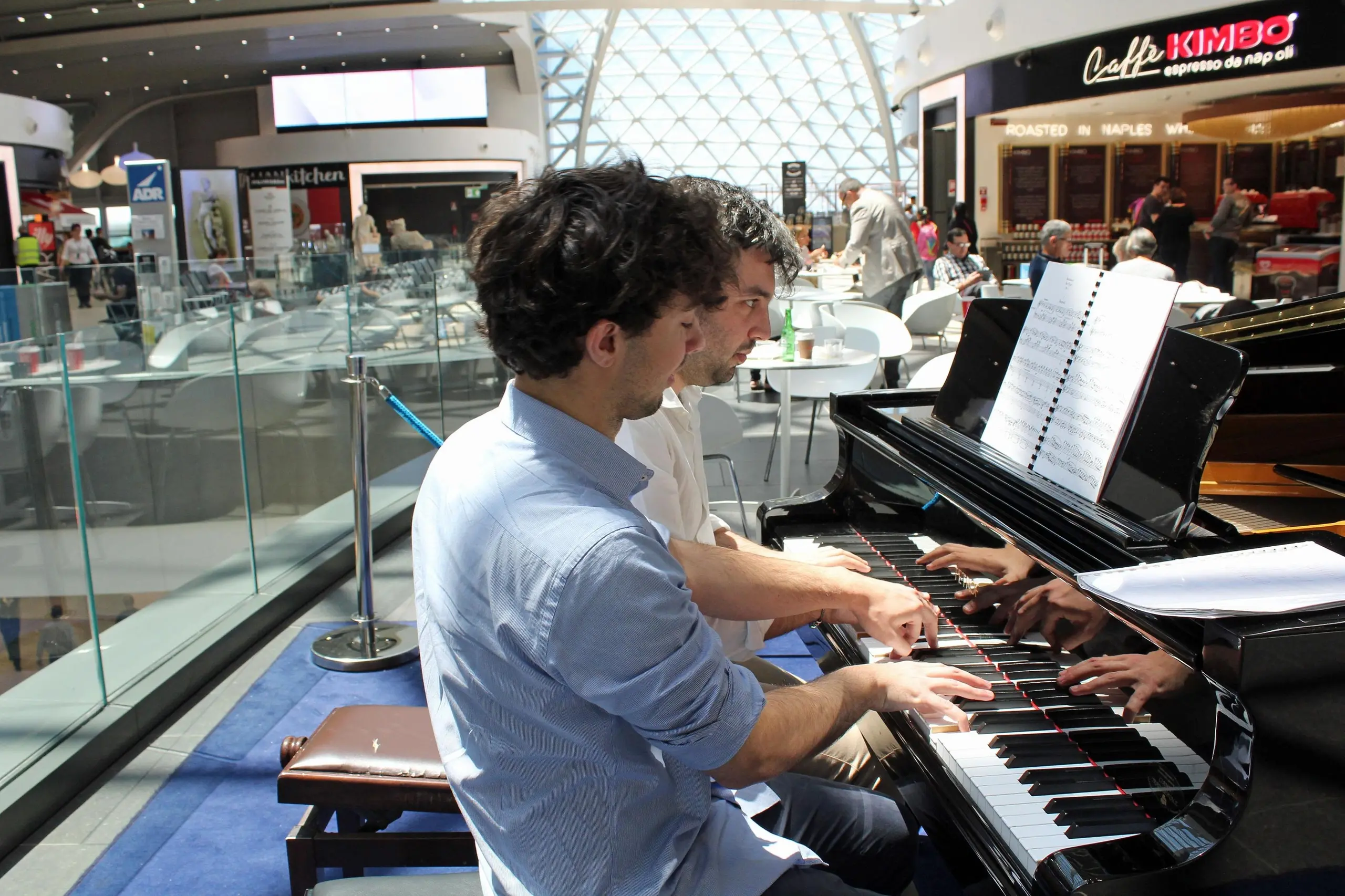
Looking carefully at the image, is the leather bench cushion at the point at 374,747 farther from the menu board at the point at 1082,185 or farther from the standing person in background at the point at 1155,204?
the menu board at the point at 1082,185

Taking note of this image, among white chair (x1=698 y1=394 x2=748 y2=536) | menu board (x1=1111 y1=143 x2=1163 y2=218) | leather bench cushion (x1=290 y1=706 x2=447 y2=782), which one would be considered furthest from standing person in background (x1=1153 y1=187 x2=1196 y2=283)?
leather bench cushion (x1=290 y1=706 x2=447 y2=782)

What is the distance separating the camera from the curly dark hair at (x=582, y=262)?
1.15m

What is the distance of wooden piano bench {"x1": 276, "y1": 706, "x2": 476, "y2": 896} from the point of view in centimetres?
184

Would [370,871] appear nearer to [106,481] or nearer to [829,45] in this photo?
[106,481]

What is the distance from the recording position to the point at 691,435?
2.56 metres

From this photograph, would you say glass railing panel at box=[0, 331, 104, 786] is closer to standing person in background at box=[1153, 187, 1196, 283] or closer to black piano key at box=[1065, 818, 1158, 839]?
black piano key at box=[1065, 818, 1158, 839]

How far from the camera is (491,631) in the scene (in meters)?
1.15

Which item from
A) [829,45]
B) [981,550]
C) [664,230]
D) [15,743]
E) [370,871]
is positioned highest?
[829,45]

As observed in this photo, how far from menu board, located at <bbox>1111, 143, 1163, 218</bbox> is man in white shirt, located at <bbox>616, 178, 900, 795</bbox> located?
1494cm

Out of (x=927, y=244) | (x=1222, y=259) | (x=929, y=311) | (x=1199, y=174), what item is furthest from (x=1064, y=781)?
(x=1199, y=174)

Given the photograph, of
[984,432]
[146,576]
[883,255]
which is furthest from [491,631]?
[883,255]

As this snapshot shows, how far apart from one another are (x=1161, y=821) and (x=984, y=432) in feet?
3.69

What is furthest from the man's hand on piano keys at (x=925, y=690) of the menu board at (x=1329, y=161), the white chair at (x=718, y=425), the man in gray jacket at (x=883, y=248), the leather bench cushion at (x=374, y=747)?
the menu board at (x=1329, y=161)

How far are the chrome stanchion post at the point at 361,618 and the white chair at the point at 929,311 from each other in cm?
693
